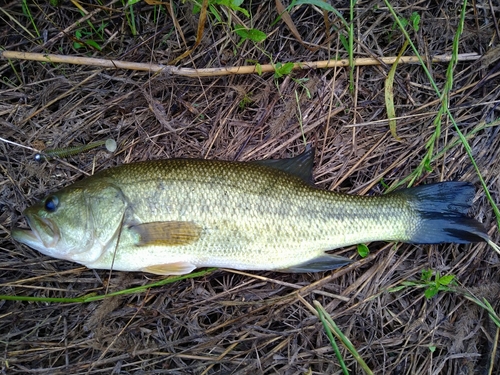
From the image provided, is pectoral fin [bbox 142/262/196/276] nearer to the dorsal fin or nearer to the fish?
the fish

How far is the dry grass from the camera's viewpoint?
3.25 m

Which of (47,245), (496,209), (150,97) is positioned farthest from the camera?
(150,97)

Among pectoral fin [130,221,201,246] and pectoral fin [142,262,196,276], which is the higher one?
pectoral fin [130,221,201,246]

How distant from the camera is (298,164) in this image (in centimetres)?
331

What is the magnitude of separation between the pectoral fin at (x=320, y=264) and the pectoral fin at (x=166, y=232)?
871mm

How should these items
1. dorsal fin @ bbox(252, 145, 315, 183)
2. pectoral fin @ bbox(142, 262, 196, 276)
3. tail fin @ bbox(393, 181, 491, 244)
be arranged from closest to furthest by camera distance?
pectoral fin @ bbox(142, 262, 196, 276) → tail fin @ bbox(393, 181, 491, 244) → dorsal fin @ bbox(252, 145, 315, 183)

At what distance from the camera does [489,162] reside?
137 inches

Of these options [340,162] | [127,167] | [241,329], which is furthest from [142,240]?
[340,162]

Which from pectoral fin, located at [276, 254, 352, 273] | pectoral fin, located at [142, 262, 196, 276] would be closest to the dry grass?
pectoral fin, located at [276, 254, 352, 273]

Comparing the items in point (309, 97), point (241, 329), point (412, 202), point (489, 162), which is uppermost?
point (309, 97)

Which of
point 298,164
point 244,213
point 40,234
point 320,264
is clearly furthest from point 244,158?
point 40,234

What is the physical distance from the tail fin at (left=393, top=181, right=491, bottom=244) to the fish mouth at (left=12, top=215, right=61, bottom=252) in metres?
2.91

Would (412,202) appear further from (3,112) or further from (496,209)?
(3,112)

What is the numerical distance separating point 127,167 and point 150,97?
75 cm
